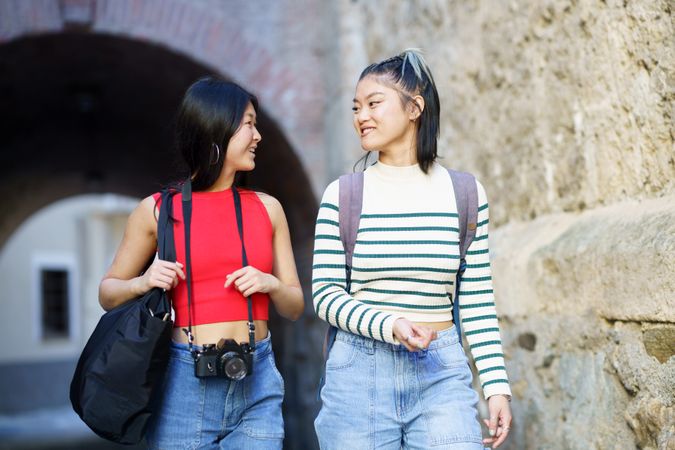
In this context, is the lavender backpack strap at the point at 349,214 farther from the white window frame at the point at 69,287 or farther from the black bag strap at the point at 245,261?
the white window frame at the point at 69,287

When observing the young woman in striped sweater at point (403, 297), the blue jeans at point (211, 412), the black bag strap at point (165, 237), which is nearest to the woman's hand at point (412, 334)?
the young woman in striped sweater at point (403, 297)

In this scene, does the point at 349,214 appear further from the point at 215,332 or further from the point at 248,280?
the point at 215,332

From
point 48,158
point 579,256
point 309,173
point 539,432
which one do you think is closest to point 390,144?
point 579,256

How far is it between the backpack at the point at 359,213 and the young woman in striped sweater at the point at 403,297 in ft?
0.06

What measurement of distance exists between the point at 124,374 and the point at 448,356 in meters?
0.83

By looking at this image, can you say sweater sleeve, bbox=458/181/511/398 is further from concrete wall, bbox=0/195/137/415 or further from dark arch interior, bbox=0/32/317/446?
concrete wall, bbox=0/195/137/415

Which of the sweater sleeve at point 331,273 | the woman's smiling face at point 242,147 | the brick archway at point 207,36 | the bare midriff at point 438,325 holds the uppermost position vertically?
the brick archway at point 207,36

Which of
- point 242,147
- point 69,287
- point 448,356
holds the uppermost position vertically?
point 69,287

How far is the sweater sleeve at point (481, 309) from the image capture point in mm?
2412

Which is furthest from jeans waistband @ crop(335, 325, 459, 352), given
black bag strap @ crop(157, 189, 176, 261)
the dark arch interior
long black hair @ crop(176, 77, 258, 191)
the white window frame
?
the white window frame

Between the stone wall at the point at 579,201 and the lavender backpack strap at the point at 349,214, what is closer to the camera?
the lavender backpack strap at the point at 349,214

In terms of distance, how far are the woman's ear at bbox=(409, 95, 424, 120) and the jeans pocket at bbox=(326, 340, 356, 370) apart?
2.07 feet

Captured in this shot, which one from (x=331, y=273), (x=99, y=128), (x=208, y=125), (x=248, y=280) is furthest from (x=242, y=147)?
(x=99, y=128)

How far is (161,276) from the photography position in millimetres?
2492
